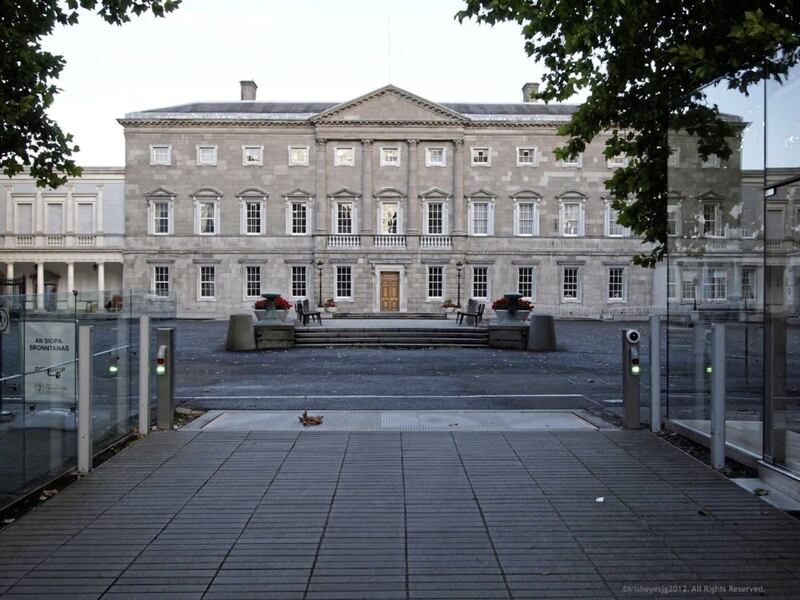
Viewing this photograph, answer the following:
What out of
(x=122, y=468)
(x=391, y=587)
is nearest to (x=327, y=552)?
(x=391, y=587)

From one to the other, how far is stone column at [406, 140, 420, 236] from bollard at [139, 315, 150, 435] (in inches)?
1685

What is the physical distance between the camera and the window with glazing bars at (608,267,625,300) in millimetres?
53250

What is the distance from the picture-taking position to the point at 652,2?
1066 centimetres

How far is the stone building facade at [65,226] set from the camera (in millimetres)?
55875

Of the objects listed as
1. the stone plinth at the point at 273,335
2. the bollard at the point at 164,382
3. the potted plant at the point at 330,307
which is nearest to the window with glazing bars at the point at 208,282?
the potted plant at the point at 330,307

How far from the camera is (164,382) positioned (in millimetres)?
10180

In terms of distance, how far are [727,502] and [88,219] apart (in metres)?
56.9

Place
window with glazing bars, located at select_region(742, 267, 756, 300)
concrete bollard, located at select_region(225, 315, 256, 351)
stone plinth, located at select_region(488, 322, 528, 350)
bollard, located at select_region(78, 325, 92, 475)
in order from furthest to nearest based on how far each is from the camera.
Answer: stone plinth, located at select_region(488, 322, 528, 350), concrete bollard, located at select_region(225, 315, 256, 351), window with glazing bars, located at select_region(742, 267, 756, 300), bollard, located at select_region(78, 325, 92, 475)

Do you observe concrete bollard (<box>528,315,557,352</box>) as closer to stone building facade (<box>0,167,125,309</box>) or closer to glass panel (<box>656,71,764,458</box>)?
glass panel (<box>656,71,764,458</box>)

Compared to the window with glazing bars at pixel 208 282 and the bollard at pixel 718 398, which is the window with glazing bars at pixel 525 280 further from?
the bollard at pixel 718 398

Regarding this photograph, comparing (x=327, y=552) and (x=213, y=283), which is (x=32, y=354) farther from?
(x=213, y=283)

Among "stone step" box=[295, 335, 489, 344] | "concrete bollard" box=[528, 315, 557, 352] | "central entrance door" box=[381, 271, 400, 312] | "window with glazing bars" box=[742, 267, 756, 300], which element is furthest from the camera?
"central entrance door" box=[381, 271, 400, 312]

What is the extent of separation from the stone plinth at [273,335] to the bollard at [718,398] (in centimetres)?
1878

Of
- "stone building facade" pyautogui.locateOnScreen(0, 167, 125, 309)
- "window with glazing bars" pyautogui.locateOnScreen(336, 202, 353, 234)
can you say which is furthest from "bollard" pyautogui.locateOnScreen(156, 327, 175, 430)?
"stone building facade" pyautogui.locateOnScreen(0, 167, 125, 309)
